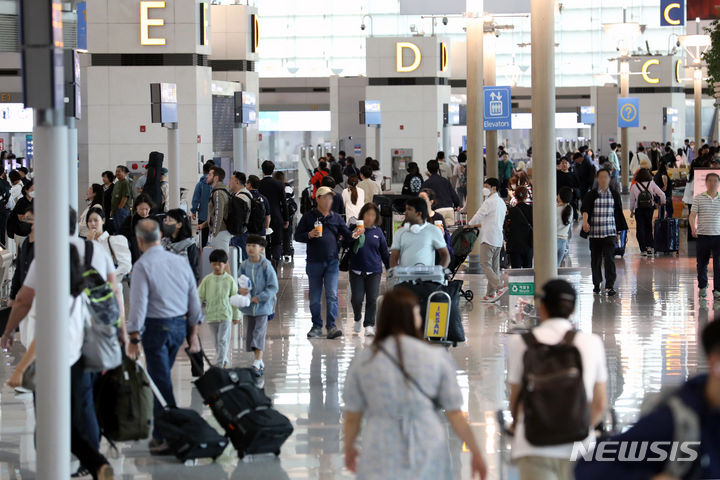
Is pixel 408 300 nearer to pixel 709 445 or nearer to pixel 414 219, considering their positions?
pixel 709 445

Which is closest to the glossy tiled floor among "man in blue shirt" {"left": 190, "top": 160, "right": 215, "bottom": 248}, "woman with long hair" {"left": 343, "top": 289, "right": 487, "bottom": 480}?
"woman with long hair" {"left": 343, "top": 289, "right": 487, "bottom": 480}

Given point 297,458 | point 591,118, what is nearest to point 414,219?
point 297,458

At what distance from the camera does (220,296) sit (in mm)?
9961

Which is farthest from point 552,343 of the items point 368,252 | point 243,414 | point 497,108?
point 497,108

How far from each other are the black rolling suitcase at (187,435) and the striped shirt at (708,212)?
852 cm

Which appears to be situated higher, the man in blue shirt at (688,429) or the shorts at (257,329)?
the man in blue shirt at (688,429)

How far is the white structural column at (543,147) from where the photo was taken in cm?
1009

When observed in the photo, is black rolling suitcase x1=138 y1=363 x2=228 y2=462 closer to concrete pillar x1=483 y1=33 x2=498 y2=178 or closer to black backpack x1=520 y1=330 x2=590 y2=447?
black backpack x1=520 y1=330 x2=590 y2=447

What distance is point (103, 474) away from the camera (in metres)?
6.74

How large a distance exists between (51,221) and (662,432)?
11.5ft

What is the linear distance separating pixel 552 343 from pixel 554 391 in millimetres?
255

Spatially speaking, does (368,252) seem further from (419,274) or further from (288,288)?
(288,288)

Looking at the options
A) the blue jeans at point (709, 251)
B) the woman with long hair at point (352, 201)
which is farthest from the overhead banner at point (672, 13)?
the blue jeans at point (709, 251)

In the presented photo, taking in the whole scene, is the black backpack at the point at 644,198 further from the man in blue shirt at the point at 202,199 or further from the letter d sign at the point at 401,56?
the letter d sign at the point at 401,56
